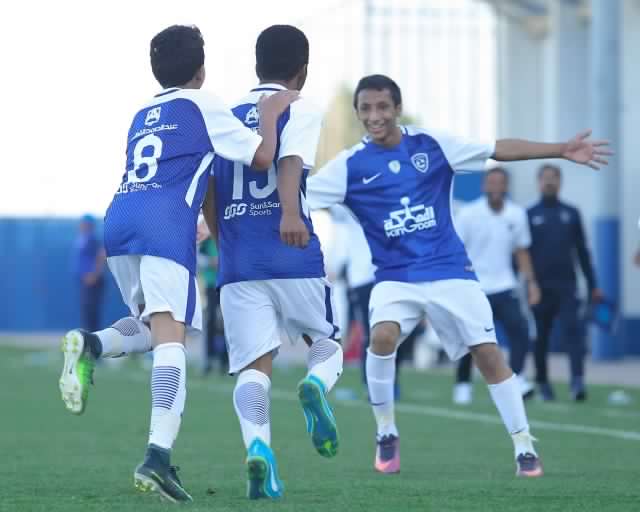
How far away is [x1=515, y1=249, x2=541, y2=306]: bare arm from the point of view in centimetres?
1440

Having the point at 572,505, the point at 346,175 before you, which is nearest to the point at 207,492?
the point at 572,505

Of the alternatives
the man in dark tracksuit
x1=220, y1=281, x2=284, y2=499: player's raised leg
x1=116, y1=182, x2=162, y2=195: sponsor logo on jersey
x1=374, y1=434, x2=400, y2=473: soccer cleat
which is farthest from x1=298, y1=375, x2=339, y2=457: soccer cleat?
the man in dark tracksuit

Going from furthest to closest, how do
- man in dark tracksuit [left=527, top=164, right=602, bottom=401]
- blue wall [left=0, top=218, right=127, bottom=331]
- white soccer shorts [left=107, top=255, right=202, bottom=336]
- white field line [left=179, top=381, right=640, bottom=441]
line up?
blue wall [left=0, top=218, right=127, bottom=331], man in dark tracksuit [left=527, top=164, right=602, bottom=401], white field line [left=179, top=381, right=640, bottom=441], white soccer shorts [left=107, top=255, right=202, bottom=336]

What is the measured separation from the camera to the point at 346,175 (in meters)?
8.57

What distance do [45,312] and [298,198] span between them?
90.0ft

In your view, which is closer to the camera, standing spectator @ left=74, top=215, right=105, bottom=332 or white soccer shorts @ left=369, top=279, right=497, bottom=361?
white soccer shorts @ left=369, top=279, right=497, bottom=361

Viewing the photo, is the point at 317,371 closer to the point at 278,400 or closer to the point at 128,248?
the point at 128,248

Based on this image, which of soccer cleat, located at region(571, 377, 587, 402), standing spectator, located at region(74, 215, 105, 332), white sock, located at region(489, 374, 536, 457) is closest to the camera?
white sock, located at region(489, 374, 536, 457)

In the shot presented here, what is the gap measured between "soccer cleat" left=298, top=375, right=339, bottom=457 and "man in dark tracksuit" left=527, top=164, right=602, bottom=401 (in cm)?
893

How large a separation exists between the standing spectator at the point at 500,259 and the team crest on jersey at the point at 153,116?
7.89 m

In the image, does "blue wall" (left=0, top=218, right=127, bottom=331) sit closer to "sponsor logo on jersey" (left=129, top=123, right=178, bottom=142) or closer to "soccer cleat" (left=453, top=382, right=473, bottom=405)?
"soccer cleat" (left=453, top=382, right=473, bottom=405)

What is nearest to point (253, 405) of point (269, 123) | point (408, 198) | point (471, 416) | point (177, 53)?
point (269, 123)

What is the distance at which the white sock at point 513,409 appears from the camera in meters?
8.21

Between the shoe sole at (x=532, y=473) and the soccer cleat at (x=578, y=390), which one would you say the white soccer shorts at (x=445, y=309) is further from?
Answer: the soccer cleat at (x=578, y=390)
